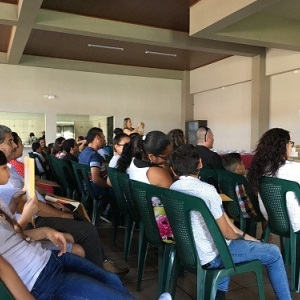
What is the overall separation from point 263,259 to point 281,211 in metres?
0.58

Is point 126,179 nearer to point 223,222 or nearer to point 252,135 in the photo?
point 223,222

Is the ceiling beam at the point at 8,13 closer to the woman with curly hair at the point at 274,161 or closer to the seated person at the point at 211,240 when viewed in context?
the woman with curly hair at the point at 274,161

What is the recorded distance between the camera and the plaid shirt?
2.84 m

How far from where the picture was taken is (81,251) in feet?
6.16

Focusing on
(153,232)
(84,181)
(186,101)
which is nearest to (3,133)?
(153,232)

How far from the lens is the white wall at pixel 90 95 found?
9391mm

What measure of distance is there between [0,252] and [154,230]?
1.06m

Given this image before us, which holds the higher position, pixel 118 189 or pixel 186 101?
pixel 186 101

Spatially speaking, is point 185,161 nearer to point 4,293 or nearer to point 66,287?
point 66,287

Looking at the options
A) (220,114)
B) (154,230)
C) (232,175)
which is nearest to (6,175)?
(154,230)

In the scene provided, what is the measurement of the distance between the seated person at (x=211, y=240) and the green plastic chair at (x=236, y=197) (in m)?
0.83

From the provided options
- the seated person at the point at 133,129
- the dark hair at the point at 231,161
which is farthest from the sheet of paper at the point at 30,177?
the seated person at the point at 133,129

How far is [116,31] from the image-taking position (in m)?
6.33

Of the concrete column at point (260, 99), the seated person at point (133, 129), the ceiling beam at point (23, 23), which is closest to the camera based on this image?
the ceiling beam at point (23, 23)
